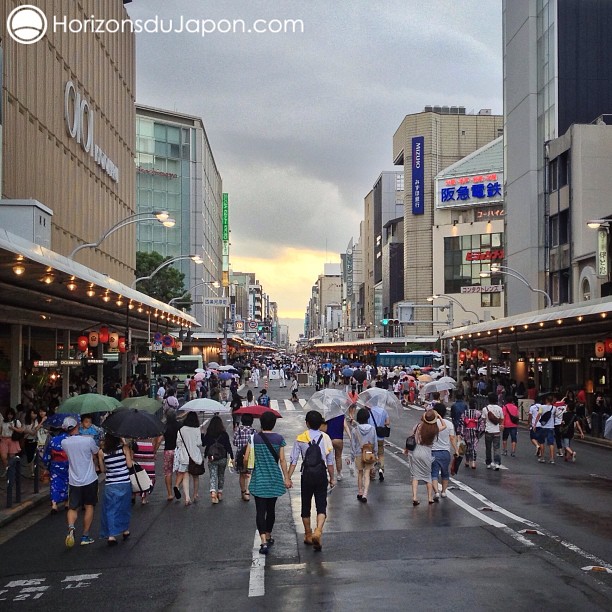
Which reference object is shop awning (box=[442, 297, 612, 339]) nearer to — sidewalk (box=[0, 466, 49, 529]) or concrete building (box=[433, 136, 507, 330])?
sidewalk (box=[0, 466, 49, 529])

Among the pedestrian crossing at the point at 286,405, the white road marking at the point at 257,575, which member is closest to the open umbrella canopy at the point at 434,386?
the white road marking at the point at 257,575

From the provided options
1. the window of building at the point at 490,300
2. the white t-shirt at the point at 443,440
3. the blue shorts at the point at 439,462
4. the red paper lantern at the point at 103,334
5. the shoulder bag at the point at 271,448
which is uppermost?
the window of building at the point at 490,300

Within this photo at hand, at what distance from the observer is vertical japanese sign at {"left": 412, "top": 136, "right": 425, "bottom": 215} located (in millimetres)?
111438

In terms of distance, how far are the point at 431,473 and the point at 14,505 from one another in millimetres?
7332

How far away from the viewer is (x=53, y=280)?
18.0 metres

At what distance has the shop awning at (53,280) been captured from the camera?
46.4 feet

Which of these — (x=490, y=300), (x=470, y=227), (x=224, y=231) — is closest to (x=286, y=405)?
(x=470, y=227)

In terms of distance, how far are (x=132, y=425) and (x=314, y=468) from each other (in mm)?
3716

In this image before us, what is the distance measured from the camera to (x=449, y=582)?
8.88 meters

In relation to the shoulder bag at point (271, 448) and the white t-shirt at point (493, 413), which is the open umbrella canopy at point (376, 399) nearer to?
the white t-shirt at point (493, 413)

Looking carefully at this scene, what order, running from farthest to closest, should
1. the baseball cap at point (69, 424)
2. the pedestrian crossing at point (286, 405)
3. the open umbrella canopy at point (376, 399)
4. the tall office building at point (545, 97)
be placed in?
the tall office building at point (545, 97) < the pedestrian crossing at point (286, 405) < the open umbrella canopy at point (376, 399) < the baseball cap at point (69, 424)

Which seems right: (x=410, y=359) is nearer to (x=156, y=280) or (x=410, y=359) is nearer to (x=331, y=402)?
(x=156, y=280)

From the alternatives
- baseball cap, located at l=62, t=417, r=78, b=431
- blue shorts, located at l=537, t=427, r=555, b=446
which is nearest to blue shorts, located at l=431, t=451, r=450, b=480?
baseball cap, located at l=62, t=417, r=78, b=431

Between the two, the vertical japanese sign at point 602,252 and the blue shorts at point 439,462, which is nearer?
the blue shorts at point 439,462
